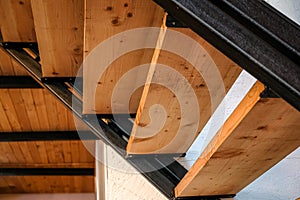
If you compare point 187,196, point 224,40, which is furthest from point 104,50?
point 187,196

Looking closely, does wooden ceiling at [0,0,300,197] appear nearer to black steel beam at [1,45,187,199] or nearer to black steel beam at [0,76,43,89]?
black steel beam at [1,45,187,199]

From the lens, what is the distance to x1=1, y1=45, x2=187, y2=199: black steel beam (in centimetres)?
171

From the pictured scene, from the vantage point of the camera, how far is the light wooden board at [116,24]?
3.40 feet

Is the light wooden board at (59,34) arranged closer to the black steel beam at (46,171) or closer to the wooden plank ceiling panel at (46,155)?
the wooden plank ceiling panel at (46,155)

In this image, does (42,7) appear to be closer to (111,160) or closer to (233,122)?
(233,122)

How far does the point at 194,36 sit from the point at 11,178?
395 centimetres

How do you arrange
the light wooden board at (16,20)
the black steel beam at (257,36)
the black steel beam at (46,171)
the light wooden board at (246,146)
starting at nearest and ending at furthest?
the black steel beam at (257,36)
the light wooden board at (246,146)
the light wooden board at (16,20)
the black steel beam at (46,171)

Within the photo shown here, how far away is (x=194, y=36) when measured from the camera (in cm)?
95

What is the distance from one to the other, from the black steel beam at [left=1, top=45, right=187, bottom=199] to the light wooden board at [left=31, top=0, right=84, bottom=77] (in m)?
0.09

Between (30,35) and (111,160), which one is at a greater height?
(30,35)

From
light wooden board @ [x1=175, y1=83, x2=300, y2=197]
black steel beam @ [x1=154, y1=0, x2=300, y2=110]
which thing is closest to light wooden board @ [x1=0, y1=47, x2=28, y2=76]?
light wooden board @ [x1=175, y1=83, x2=300, y2=197]

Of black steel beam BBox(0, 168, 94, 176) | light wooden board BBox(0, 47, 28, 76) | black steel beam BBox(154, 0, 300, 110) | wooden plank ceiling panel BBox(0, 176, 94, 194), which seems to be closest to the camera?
black steel beam BBox(154, 0, 300, 110)

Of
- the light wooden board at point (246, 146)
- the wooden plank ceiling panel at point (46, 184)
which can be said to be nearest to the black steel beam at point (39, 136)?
the wooden plank ceiling panel at point (46, 184)

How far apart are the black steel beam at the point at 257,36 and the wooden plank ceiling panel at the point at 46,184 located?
3.90 meters
